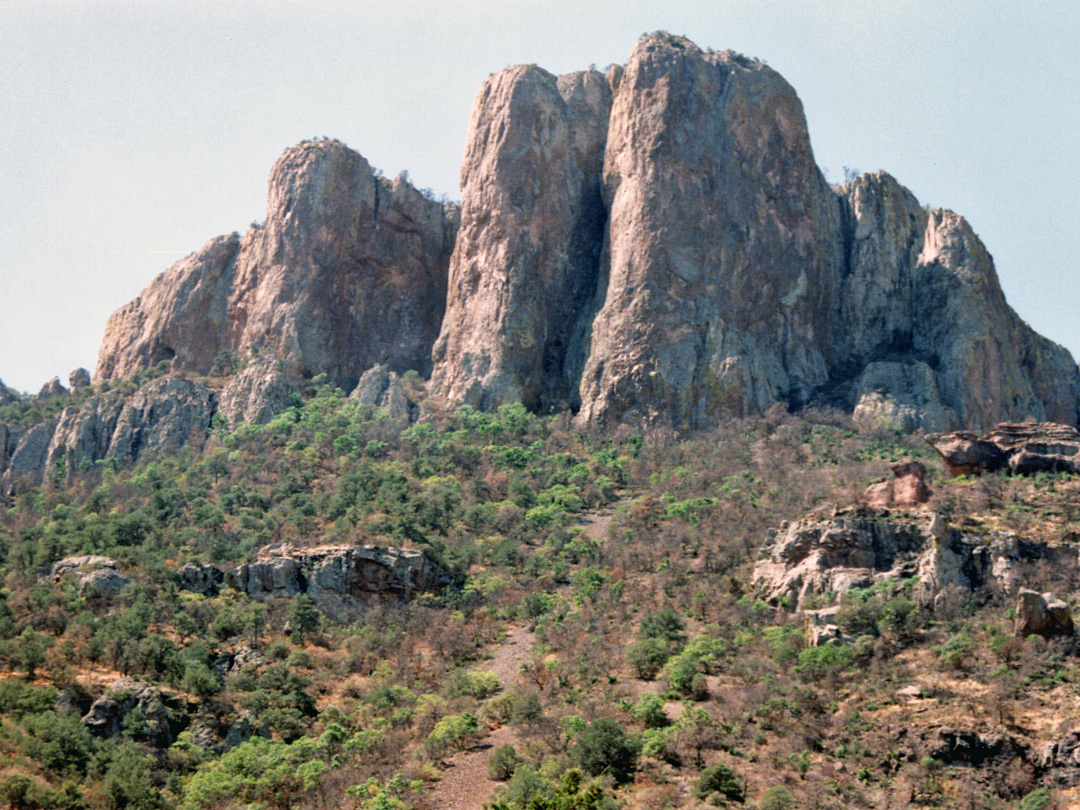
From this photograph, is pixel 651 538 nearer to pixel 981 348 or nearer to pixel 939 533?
pixel 939 533

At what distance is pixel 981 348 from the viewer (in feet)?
200

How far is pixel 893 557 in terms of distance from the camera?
125ft

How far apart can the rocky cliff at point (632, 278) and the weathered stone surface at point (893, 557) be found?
19.2 meters

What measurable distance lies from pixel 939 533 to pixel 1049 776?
9.58 meters

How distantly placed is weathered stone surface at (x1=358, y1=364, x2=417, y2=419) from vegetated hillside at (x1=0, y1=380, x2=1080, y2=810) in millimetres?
5954

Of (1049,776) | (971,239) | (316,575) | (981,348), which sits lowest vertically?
(1049,776)

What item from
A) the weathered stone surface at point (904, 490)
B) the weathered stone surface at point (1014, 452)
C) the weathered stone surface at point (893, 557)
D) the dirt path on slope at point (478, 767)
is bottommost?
the dirt path on slope at point (478, 767)

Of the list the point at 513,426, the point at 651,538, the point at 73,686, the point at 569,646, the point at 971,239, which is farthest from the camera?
the point at 971,239

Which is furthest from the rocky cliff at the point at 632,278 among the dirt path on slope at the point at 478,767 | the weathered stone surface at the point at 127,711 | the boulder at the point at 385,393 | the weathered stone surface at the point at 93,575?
the weathered stone surface at the point at 127,711

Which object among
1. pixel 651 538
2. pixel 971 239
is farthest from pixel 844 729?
pixel 971 239

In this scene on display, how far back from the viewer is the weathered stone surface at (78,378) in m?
71.7

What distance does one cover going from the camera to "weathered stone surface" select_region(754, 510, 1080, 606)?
3594 cm

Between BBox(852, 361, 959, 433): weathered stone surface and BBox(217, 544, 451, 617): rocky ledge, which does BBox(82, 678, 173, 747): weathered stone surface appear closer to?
BBox(217, 544, 451, 617): rocky ledge

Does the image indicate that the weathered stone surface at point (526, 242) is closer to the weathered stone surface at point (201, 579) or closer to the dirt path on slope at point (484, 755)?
the weathered stone surface at point (201, 579)
